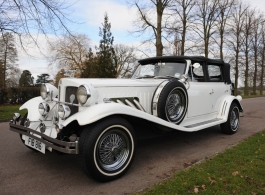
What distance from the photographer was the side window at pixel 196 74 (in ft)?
17.5

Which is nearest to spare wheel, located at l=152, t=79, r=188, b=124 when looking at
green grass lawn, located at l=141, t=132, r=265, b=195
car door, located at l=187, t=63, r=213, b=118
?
car door, located at l=187, t=63, r=213, b=118

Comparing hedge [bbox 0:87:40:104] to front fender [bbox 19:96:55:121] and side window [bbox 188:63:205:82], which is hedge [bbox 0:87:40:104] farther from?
side window [bbox 188:63:205:82]

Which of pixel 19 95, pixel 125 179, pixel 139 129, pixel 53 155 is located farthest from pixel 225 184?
pixel 19 95

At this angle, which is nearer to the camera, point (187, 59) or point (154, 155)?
point (154, 155)

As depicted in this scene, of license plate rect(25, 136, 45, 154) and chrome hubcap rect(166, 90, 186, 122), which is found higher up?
chrome hubcap rect(166, 90, 186, 122)

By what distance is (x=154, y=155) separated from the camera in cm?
438

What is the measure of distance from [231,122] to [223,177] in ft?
11.1

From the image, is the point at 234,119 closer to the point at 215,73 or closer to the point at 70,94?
the point at 215,73

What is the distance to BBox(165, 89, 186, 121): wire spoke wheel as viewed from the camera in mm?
4348

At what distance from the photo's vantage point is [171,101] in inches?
173

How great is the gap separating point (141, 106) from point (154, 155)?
3.28ft

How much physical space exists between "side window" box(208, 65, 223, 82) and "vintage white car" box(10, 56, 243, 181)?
0.03 m

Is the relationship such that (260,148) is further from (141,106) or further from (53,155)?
(53,155)

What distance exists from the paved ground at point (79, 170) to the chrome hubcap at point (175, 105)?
0.74 metres
